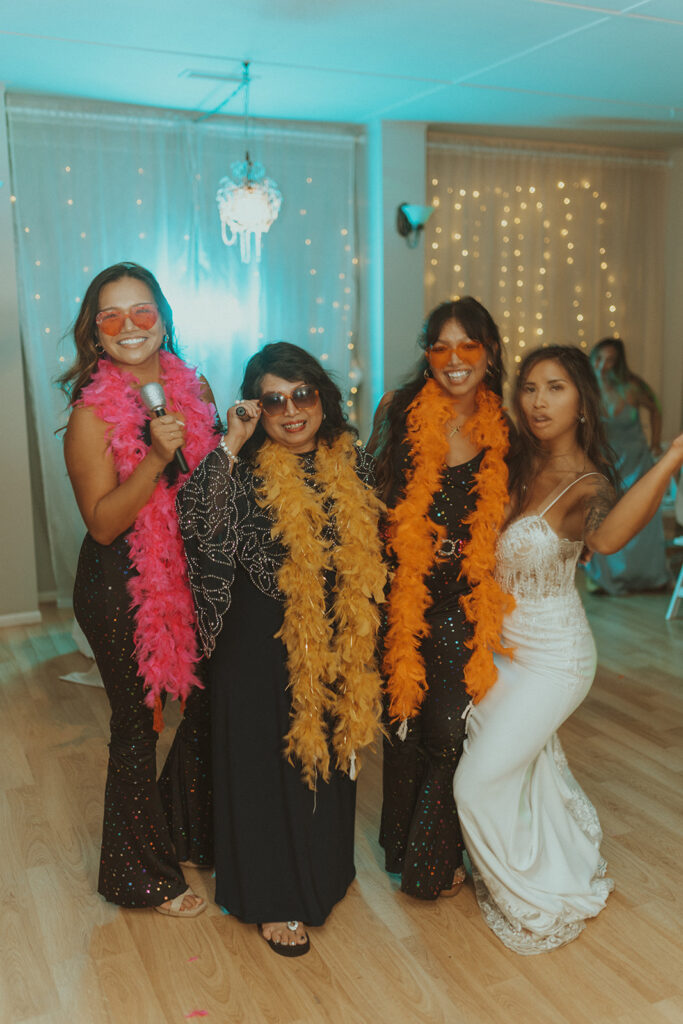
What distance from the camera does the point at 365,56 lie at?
4098mm

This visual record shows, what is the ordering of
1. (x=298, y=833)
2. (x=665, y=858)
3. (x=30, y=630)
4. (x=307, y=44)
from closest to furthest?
(x=298, y=833) < (x=665, y=858) < (x=307, y=44) < (x=30, y=630)

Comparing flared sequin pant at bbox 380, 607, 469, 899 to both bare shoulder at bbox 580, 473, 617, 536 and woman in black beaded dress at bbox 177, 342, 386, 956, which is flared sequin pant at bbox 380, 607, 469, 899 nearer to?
woman in black beaded dress at bbox 177, 342, 386, 956

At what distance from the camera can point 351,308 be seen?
5.77 metres

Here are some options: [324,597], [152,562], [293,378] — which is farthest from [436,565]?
[152,562]

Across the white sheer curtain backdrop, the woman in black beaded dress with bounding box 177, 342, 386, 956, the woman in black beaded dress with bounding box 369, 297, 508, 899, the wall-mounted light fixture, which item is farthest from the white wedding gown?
the wall-mounted light fixture

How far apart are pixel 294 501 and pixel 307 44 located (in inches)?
109

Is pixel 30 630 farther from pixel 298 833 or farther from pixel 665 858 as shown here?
pixel 665 858

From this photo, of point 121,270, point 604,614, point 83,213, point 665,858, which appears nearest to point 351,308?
point 83,213

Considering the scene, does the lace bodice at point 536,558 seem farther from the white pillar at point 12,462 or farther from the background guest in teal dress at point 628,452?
the white pillar at point 12,462

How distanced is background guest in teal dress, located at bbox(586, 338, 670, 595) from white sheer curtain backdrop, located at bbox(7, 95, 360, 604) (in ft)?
5.42

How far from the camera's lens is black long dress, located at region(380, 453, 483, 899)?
2.28 meters

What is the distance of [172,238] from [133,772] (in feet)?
12.4

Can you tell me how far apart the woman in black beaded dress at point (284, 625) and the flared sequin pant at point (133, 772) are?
0.19 metres

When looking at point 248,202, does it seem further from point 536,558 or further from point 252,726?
point 252,726
